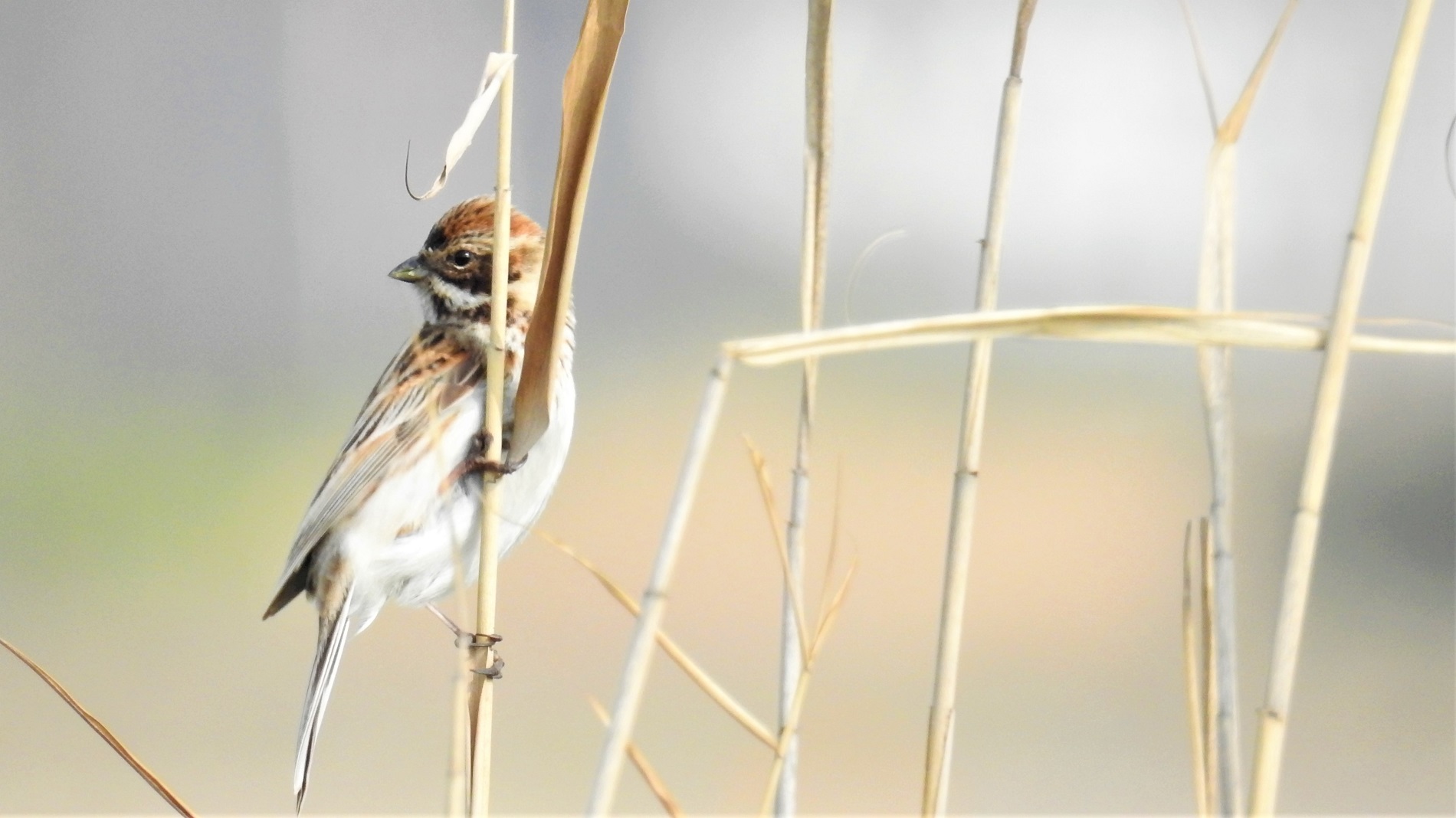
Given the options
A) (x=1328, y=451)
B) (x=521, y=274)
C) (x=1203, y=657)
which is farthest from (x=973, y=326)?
(x=521, y=274)

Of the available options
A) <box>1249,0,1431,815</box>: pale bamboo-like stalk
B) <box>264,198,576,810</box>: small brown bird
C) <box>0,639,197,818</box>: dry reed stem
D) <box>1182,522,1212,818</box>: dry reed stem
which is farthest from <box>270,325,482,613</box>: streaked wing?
<box>1249,0,1431,815</box>: pale bamboo-like stalk

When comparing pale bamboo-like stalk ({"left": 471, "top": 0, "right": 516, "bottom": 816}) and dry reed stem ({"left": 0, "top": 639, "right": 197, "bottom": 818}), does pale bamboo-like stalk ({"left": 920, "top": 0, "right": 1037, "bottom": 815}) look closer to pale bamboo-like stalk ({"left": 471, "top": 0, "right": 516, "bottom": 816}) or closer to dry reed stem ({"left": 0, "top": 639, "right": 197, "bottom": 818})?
pale bamboo-like stalk ({"left": 471, "top": 0, "right": 516, "bottom": 816})

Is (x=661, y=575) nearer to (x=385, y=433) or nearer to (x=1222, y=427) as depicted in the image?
(x=1222, y=427)

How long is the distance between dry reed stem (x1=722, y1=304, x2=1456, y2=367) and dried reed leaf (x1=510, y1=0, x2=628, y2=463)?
28 centimetres

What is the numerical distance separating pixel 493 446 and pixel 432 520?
72cm

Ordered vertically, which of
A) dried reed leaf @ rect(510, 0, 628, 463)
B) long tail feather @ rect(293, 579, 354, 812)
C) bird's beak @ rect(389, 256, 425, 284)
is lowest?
long tail feather @ rect(293, 579, 354, 812)

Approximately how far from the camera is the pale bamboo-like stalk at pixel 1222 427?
3.61ft

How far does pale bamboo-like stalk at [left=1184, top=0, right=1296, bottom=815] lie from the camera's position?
1.10m

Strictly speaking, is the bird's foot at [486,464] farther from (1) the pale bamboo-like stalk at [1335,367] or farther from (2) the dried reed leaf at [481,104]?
(1) the pale bamboo-like stalk at [1335,367]

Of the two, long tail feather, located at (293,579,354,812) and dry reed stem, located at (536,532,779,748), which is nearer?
dry reed stem, located at (536,532,779,748)

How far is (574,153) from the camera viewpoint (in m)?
1.03

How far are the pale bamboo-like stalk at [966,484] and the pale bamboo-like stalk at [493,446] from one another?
428 millimetres

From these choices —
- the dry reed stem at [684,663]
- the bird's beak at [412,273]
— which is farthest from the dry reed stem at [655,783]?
the bird's beak at [412,273]

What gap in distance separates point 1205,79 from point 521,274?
126cm
